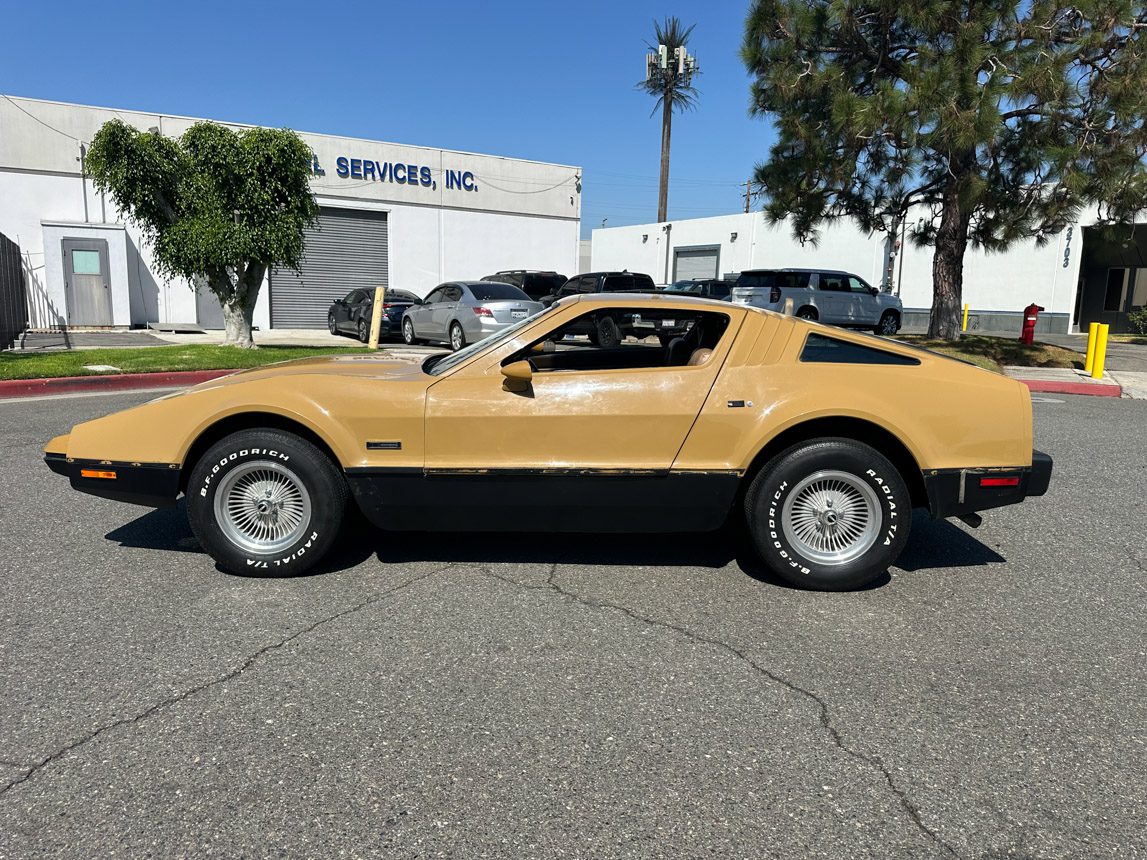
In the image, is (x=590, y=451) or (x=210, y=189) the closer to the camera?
(x=590, y=451)

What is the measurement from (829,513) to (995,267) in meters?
30.2

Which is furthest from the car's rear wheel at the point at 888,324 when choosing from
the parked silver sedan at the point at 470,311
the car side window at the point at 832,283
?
the parked silver sedan at the point at 470,311

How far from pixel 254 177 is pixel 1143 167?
15.9m

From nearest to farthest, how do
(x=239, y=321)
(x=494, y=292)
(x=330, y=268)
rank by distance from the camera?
(x=239, y=321) < (x=494, y=292) < (x=330, y=268)

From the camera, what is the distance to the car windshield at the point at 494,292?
18.2 meters

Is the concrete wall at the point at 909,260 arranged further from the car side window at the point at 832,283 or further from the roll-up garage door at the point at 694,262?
the car side window at the point at 832,283

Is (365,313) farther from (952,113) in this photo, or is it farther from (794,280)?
(952,113)

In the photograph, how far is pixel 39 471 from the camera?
6.70 m

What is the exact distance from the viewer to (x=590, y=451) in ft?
13.9

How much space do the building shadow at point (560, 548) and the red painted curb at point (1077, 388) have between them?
10.3 metres

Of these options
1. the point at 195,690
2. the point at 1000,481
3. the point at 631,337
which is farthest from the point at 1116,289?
the point at 195,690

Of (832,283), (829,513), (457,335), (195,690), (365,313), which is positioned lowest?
(195,690)

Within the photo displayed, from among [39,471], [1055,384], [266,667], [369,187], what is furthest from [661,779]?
[369,187]

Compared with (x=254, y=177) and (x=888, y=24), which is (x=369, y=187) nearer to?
(x=254, y=177)
